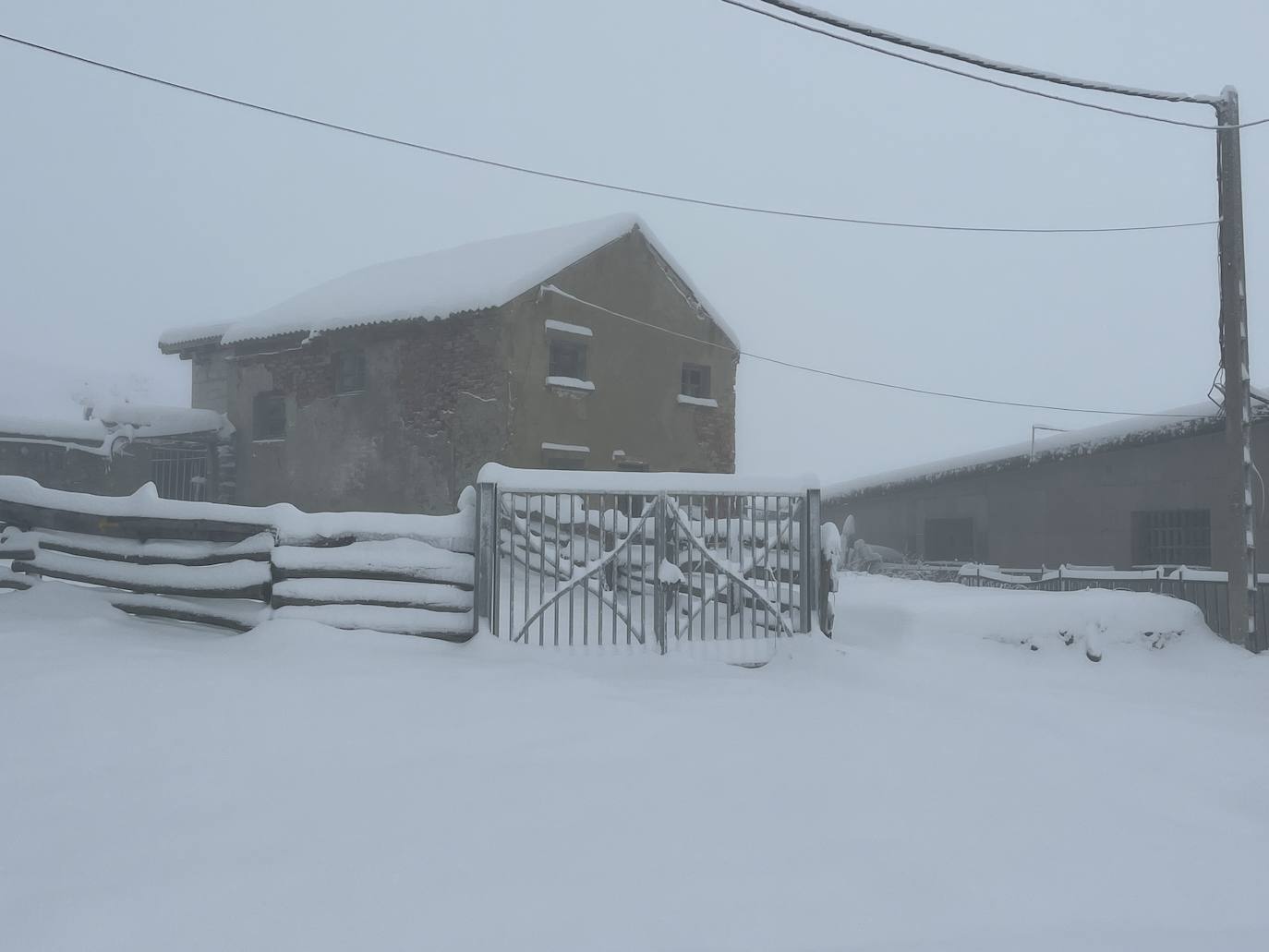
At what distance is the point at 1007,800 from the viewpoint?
15.8ft

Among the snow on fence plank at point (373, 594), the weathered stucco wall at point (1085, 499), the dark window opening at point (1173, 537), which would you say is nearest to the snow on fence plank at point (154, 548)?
the snow on fence plank at point (373, 594)

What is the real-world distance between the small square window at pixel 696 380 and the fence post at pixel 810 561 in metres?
12.8

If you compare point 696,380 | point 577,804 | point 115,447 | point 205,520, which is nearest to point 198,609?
point 205,520

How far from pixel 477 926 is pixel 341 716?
2.77 metres

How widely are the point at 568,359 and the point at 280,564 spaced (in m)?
11.6

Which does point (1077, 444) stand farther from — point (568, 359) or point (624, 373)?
point (568, 359)

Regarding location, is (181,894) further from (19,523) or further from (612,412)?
(612,412)

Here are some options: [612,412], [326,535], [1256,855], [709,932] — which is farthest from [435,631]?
[612,412]

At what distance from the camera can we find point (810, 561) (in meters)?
8.66

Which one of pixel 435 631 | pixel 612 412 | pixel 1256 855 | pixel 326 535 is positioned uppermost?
pixel 612 412

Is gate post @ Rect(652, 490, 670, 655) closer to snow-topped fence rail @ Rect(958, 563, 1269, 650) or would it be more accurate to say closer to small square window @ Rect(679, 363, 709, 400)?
snow-topped fence rail @ Rect(958, 563, 1269, 650)

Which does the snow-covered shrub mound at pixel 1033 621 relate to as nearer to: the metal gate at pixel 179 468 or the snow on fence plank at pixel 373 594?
the snow on fence plank at pixel 373 594

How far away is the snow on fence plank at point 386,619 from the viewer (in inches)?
303

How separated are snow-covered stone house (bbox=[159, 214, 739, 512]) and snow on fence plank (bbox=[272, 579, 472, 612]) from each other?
9194mm
